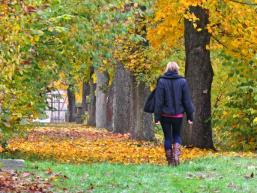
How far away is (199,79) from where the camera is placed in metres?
21.2

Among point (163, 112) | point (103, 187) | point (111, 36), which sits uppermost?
point (111, 36)

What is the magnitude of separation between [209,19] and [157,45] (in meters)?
2.73

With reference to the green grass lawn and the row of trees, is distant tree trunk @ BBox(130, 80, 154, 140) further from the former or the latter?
the green grass lawn

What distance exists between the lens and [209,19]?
20.6 metres

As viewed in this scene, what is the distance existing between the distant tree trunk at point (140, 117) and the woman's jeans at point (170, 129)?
1090cm

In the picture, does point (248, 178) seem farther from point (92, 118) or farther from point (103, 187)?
point (92, 118)

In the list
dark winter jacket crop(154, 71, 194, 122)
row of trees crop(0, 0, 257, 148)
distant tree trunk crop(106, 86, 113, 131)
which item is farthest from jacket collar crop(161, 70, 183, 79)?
distant tree trunk crop(106, 86, 113, 131)

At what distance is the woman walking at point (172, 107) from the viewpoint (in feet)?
45.1

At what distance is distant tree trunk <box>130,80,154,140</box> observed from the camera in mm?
24906

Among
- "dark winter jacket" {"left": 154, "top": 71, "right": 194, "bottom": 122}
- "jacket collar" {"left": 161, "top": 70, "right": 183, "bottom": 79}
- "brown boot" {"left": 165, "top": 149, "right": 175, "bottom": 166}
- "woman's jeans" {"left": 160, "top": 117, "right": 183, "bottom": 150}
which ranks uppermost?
"jacket collar" {"left": 161, "top": 70, "right": 183, "bottom": 79}

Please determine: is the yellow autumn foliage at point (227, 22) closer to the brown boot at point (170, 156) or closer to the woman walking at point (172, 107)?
the woman walking at point (172, 107)

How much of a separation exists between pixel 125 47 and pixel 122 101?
5.87m

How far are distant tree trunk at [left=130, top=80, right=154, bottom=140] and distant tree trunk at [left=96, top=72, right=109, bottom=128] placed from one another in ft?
45.0

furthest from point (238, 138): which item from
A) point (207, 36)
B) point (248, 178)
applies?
point (248, 178)
